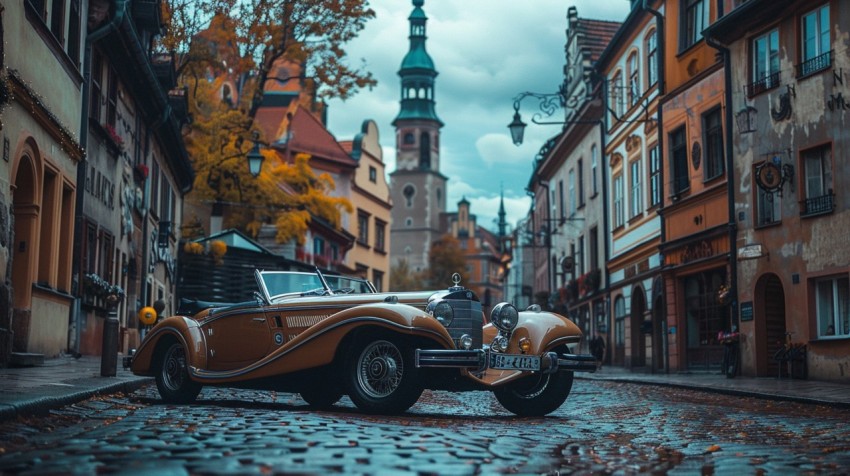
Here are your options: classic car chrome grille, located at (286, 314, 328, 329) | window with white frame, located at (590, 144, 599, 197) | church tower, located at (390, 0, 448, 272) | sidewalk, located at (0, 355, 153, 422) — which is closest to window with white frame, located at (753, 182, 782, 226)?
sidewalk, located at (0, 355, 153, 422)

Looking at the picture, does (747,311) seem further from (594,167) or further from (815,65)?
(594,167)

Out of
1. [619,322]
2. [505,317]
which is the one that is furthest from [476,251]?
[505,317]

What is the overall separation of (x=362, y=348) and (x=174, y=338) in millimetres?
2745

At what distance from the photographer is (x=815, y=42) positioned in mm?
20562

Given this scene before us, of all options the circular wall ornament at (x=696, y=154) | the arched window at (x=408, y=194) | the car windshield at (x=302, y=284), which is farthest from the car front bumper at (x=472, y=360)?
the arched window at (x=408, y=194)

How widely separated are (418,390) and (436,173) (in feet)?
393

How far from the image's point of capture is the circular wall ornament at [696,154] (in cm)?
2550

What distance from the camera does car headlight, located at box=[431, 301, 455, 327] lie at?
997cm

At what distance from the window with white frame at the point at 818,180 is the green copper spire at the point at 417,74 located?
102643mm

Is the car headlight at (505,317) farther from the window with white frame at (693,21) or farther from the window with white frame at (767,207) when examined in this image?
the window with white frame at (693,21)

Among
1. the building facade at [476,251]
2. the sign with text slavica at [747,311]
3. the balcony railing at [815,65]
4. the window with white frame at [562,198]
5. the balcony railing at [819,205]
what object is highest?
the building facade at [476,251]

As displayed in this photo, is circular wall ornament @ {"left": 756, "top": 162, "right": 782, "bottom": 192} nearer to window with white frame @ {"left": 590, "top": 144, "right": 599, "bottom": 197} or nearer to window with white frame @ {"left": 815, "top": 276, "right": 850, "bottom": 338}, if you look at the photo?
window with white frame @ {"left": 815, "top": 276, "right": 850, "bottom": 338}

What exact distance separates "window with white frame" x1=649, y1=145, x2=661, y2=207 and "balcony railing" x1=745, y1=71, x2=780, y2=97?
6.01m

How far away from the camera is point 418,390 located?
9398 mm
